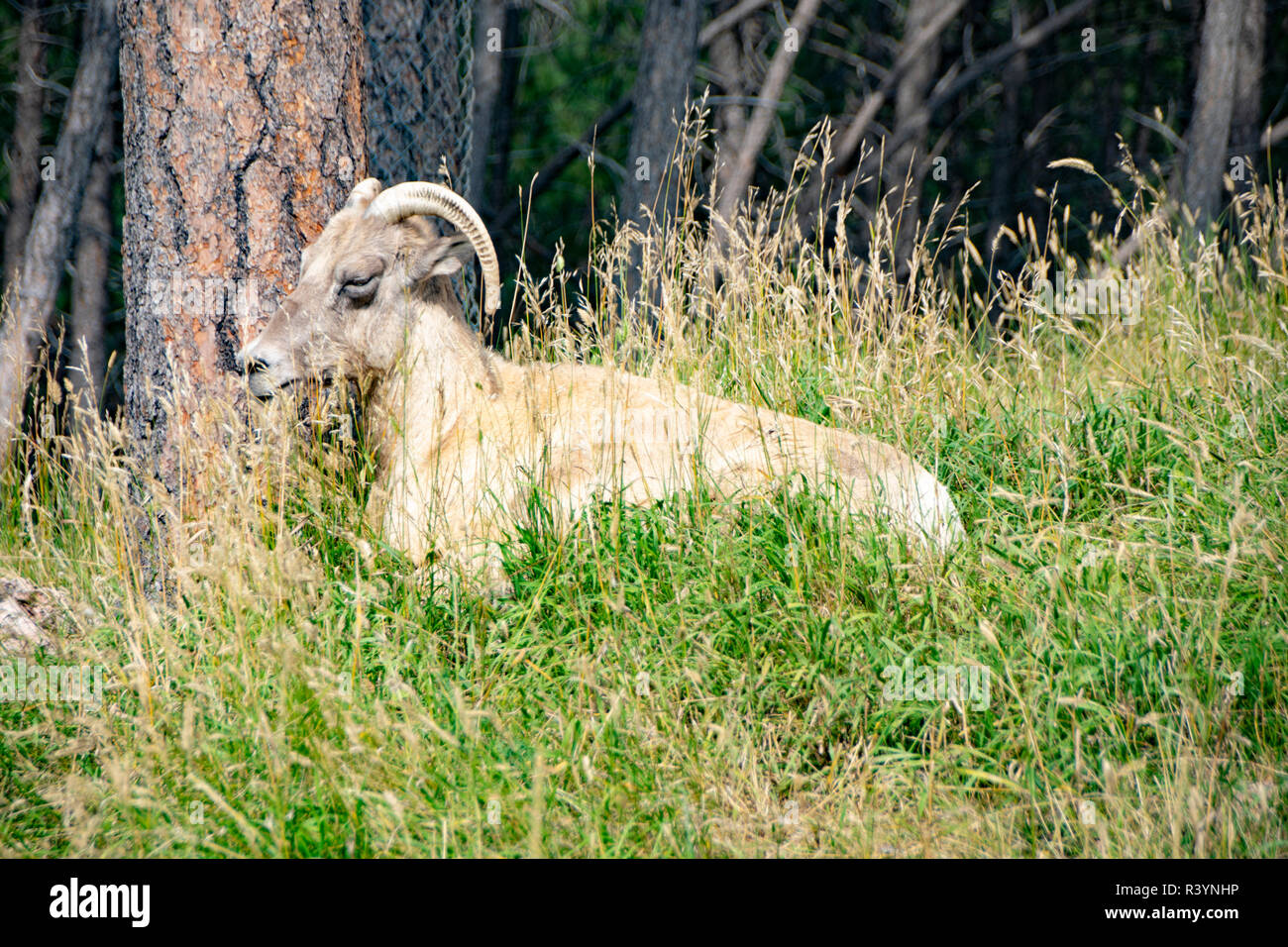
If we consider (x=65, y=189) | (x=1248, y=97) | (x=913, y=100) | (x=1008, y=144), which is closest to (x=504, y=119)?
(x=913, y=100)

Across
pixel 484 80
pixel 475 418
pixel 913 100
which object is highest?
pixel 484 80

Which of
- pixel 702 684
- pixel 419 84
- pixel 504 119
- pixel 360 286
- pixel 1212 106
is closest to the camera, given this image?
pixel 702 684

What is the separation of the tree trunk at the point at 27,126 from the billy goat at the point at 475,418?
27.4 feet

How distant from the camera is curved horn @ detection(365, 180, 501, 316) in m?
4.79

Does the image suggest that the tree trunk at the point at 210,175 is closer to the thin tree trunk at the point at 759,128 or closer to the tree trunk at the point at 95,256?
the tree trunk at the point at 95,256

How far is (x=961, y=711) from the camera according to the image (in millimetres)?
3141

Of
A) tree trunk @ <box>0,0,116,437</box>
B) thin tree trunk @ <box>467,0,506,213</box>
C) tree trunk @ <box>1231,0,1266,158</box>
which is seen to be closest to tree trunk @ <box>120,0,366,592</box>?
tree trunk @ <box>0,0,116,437</box>

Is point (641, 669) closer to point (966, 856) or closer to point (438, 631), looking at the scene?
point (438, 631)

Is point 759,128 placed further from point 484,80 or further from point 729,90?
point 484,80

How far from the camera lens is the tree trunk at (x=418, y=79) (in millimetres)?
6750

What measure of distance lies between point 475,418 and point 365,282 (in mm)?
756

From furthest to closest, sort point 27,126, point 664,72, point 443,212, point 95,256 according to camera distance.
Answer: point 95,256
point 27,126
point 664,72
point 443,212

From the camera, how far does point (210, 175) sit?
4609 millimetres
